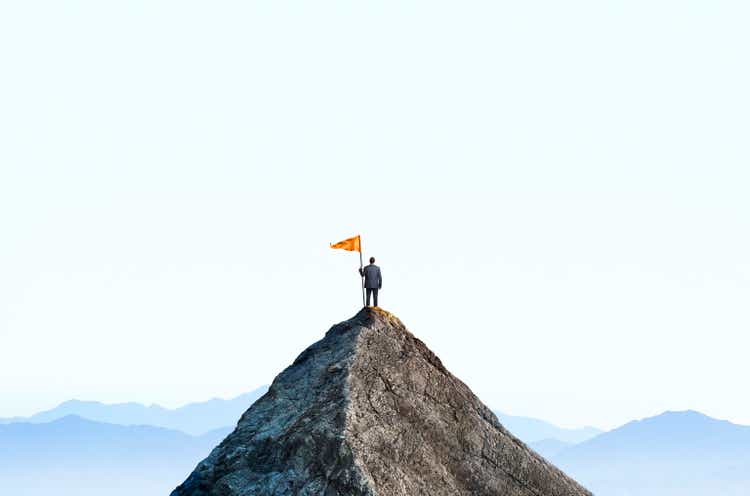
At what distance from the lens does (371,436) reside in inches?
1559

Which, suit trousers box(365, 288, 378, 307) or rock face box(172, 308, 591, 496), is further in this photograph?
suit trousers box(365, 288, 378, 307)

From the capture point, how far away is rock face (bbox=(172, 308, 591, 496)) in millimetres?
38844

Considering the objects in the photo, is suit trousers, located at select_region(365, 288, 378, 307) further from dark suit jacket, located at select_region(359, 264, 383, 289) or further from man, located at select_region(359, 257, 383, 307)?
dark suit jacket, located at select_region(359, 264, 383, 289)

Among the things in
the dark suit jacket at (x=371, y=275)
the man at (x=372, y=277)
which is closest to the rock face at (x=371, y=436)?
the man at (x=372, y=277)

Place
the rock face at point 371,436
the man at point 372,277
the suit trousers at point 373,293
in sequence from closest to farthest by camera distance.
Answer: the rock face at point 371,436
the man at point 372,277
the suit trousers at point 373,293

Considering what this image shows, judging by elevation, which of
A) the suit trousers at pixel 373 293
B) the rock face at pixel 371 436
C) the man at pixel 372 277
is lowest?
the rock face at pixel 371 436

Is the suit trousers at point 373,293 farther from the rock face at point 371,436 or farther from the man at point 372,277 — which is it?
the rock face at point 371,436

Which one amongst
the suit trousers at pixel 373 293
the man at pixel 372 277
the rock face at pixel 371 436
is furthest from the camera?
the suit trousers at pixel 373 293

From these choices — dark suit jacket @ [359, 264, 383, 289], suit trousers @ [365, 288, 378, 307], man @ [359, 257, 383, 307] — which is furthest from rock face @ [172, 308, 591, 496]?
dark suit jacket @ [359, 264, 383, 289]

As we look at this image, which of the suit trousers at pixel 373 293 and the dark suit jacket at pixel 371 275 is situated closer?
the dark suit jacket at pixel 371 275

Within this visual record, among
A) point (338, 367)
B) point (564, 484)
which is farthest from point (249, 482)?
point (564, 484)

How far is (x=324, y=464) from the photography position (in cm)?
3853

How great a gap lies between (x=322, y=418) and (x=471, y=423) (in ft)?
20.2

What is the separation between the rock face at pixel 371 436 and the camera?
38844 mm
